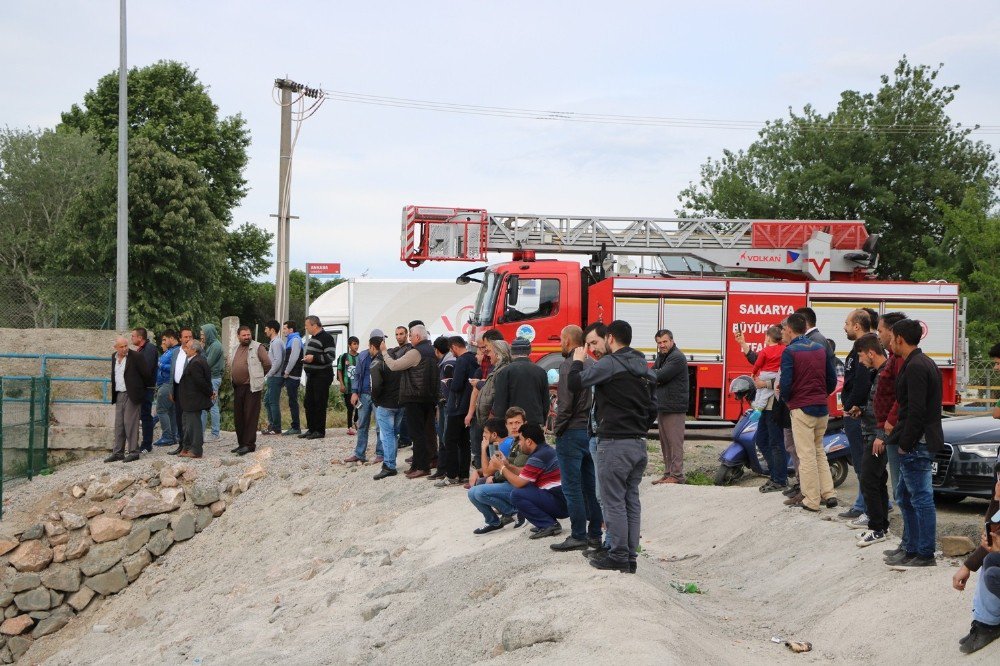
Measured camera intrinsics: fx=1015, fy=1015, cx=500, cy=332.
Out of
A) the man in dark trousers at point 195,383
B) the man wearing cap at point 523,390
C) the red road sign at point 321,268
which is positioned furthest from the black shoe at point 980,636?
the red road sign at point 321,268

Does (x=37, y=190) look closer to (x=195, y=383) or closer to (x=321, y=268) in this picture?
(x=321, y=268)

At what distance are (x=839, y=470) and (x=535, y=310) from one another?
6.50 metres

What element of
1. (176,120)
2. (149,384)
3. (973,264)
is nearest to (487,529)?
(149,384)

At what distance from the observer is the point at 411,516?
12.1 metres

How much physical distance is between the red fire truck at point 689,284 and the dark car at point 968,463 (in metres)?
7.19

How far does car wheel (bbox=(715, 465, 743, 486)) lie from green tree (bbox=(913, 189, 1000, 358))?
2219 cm

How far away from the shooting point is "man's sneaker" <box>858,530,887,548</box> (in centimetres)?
874

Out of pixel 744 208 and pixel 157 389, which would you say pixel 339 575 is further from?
pixel 744 208

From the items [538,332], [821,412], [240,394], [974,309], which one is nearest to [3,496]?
[240,394]

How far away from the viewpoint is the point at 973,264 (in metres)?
34.8

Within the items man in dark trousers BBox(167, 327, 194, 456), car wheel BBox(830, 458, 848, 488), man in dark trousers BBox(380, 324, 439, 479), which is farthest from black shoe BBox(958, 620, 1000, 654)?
man in dark trousers BBox(167, 327, 194, 456)

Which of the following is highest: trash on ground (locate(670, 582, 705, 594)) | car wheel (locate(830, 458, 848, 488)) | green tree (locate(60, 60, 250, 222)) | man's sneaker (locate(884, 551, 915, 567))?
green tree (locate(60, 60, 250, 222))

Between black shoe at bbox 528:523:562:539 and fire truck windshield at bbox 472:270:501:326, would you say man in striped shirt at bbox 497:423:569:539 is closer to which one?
black shoe at bbox 528:523:562:539

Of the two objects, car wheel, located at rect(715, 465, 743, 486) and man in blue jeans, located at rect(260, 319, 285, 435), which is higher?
man in blue jeans, located at rect(260, 319, 285, 435)
